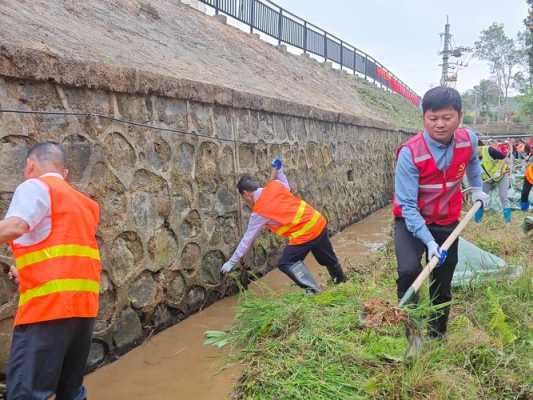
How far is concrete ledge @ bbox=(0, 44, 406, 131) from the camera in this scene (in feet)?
9.67

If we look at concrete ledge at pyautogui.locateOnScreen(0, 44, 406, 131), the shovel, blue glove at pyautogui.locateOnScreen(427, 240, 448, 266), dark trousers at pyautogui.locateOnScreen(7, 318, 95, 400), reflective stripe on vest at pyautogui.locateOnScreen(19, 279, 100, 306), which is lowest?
dark trousers at pyautogui.locateOnScreen(7, 318, 95, 400)

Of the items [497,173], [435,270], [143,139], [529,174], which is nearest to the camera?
[435,270]

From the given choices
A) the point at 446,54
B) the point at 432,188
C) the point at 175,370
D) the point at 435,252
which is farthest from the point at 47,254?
the point at 446,54

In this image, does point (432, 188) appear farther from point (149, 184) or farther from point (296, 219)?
point (149, 184)

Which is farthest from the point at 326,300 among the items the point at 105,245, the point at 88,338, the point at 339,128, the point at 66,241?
the point at 339,128

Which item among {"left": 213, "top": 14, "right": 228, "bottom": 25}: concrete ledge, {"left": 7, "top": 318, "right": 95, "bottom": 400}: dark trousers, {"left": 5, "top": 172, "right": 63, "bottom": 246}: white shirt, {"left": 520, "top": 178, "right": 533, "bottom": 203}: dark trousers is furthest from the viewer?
{"left": 213, "top": 14, "right": 228, "bottom": 25}: concrete ledge

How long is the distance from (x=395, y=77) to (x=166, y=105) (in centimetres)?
2580

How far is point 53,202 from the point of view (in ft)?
7.45

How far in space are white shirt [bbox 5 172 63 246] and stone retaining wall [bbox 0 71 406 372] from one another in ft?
2.50

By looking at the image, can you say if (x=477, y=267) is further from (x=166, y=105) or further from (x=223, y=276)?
(x=166, y=105)

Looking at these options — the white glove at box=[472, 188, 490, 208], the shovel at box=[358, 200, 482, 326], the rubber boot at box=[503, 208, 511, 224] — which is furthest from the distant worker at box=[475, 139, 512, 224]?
the shovel at box=[358, 200, 482, 326]

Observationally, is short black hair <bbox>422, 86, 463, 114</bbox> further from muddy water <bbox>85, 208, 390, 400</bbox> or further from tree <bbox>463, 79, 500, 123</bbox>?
tree <bbox>463, 79, 500, 123</bbox>

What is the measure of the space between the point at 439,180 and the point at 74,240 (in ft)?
6.91

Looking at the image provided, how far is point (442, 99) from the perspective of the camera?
9.26 feet
